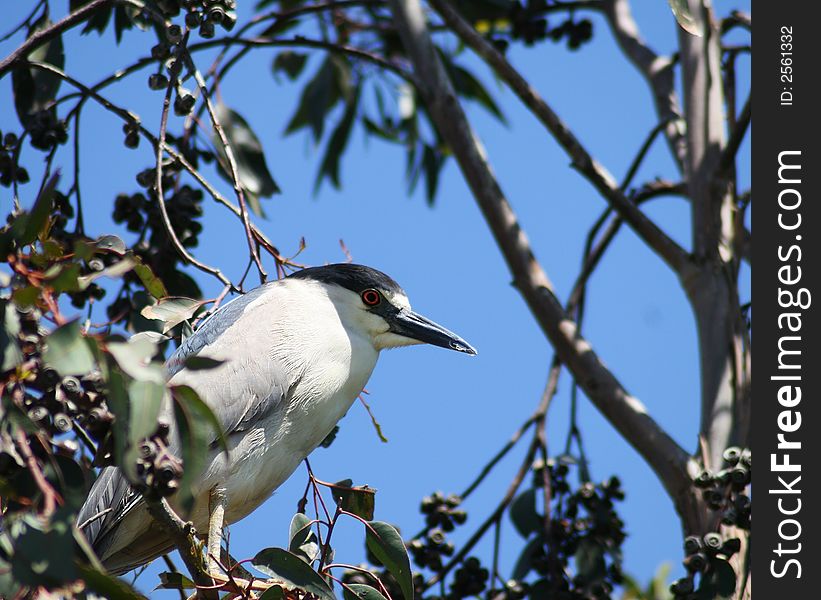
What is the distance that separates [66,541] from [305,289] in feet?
5.00

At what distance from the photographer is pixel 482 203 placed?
10.4 feet

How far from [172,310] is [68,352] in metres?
0.84

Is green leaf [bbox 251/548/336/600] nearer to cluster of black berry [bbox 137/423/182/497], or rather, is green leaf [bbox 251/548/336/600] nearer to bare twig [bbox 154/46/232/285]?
cluster of black berry [bbox 137/423/182/497]

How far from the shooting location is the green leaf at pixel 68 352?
1236 millimetres

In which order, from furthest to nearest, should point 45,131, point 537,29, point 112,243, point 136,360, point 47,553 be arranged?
point 537,29 < point 45,131 < point 112,243 < point 136,360 < point 47,553

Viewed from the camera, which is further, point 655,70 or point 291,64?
point 291,64

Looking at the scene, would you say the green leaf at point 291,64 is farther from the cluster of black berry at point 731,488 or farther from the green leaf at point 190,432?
the green leaf at point 190,432

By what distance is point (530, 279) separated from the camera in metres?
3.07

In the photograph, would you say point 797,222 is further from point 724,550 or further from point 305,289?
point 305,289

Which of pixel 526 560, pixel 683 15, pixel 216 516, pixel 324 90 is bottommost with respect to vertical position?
pixel 216 516

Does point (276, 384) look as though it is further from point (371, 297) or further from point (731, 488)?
point (731, 488)

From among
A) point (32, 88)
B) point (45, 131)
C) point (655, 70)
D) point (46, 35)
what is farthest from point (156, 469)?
point (655, 70)

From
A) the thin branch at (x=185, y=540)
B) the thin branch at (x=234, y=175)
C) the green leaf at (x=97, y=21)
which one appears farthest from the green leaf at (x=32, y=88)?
the thin branch at (x=185, y=540)

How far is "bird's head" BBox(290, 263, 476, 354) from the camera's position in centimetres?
269
